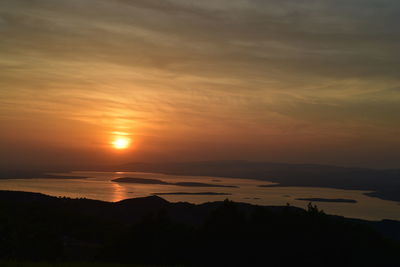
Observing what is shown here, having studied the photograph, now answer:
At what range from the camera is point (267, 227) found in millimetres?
26047

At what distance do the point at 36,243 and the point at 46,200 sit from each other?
2024 inches

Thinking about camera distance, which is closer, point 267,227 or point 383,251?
point 267,227

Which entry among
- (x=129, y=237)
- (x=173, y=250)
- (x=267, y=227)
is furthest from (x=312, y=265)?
(x=129, y=237)

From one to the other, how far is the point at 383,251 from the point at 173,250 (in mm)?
14604

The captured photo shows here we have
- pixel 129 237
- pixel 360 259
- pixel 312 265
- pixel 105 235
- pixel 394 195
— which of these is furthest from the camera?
pixel 394 195

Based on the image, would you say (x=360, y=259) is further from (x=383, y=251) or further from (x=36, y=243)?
(x=36, y=243)

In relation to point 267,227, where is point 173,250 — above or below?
below

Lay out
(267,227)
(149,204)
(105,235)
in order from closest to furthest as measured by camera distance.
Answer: (267,227) < (105,235) < (149,204)

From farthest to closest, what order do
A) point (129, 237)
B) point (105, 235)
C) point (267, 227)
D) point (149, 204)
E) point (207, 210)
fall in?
point (149, 204) → point (207, 210) → point (105, 235) → point (129, 237) → point (267, 227)

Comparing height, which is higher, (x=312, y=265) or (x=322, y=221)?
(x=322, y=221)

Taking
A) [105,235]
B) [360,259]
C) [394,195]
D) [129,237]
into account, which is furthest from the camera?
[394,195]

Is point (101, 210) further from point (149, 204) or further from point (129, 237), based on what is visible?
point (129, 237)

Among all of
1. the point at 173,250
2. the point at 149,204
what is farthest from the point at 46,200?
the point at 173,250

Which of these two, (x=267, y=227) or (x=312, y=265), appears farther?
(x=267, y=227)
